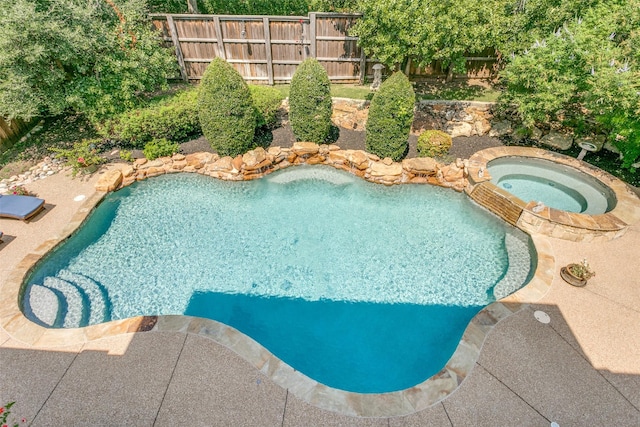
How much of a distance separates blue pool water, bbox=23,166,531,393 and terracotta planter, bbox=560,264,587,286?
2.92 feet

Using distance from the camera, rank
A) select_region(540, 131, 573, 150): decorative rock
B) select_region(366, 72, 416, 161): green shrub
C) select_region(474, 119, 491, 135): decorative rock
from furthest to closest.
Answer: select_region(474, 119, 491, 135): decorative rock → select_region(540, 131, 573, 150): decorative rock → select_region(366, 72, 416, 161): green shrub

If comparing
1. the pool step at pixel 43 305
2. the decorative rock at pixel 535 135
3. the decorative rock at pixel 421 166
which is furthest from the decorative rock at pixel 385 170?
the pool step at pixel 43 305

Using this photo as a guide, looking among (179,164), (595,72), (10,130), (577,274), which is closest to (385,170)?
(577,274)

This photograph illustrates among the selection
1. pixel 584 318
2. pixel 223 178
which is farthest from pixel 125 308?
pixel 584 318

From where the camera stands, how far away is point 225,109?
1061 cm

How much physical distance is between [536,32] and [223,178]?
42.4 feet

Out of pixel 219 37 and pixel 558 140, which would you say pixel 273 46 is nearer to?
pixel 219 37

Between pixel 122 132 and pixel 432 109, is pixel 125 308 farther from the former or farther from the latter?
pixel 432 109

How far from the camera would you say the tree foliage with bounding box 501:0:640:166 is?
876 cm

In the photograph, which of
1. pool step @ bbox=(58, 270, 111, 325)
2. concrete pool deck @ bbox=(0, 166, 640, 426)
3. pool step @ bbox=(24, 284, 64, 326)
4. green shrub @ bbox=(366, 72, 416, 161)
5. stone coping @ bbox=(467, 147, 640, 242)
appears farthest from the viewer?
green shrub @ bbox=(366, 72, 416, 161)

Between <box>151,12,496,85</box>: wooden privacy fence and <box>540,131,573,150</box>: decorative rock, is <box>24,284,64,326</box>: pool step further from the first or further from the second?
<box>540,131,573,150</box>: decorative rock

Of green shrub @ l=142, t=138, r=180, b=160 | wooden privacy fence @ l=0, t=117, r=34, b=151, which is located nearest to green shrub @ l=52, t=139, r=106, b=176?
green shrub @ l=142, t=138, r=180, b=160

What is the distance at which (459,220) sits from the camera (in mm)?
9945

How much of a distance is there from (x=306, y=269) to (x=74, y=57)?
1052cm
